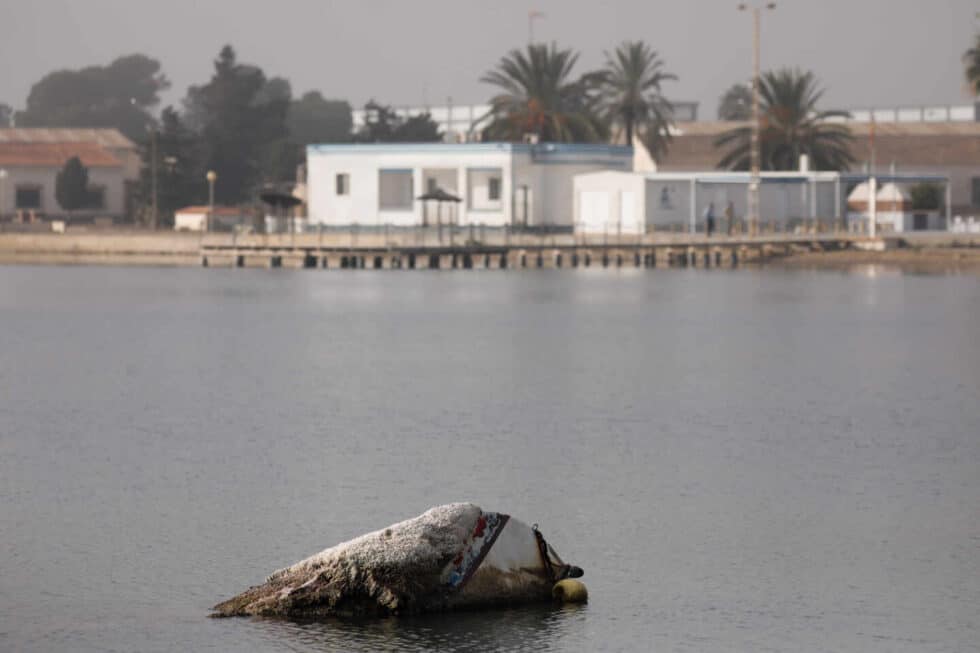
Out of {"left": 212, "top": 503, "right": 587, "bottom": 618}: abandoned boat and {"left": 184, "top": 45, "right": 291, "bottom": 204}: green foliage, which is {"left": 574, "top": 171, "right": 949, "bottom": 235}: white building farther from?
{"left": 212, "top": 503, "right": 587, "bottom": 618}: abandoned boat

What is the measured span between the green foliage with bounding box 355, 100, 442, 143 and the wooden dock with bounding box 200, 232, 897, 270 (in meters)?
41.5

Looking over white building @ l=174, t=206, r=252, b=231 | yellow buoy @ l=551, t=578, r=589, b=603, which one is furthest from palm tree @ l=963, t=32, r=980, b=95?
yellow buoy @ l=551, t=578, r=589, b=603

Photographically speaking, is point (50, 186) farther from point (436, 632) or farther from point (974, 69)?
point (436, 632)

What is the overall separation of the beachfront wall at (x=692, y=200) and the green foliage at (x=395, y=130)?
49985 millimetres

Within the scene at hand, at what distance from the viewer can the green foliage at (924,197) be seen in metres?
98.9

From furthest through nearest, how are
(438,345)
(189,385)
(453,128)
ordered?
1. (453,128)
2. (438,345)
3. (189,385)

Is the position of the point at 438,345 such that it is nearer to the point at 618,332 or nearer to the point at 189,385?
the point at 618,332

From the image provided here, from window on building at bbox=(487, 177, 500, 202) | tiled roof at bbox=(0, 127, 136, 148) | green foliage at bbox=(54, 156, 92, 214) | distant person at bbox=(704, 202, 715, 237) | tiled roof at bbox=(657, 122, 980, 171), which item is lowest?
distant person at bbox=(704, 202, 715, 237)

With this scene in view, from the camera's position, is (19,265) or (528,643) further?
(19,265)

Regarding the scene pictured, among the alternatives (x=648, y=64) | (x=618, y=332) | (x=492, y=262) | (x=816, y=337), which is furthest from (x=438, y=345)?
(x=648, y=64)

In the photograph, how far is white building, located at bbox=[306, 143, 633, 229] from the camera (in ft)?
326

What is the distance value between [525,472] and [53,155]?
112 meters

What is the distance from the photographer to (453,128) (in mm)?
194875

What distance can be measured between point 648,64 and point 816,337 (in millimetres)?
62653
